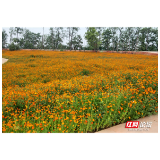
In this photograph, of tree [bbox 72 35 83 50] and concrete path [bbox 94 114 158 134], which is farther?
tree [bbox 72 35 83 50]

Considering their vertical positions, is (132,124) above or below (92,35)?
below

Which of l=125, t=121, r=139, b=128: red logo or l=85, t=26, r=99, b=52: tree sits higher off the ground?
l=85, t=26, r=99, b=52: tree

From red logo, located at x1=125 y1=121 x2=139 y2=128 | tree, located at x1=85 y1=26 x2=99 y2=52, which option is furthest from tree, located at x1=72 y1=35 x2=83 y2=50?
red logo, located at x1=125 y1=121 x2=139 y2=128

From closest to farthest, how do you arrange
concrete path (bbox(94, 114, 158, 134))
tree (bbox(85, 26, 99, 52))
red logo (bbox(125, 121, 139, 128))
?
concrete path (bbox(94, 114, 158, 134)) < red logo (bbox(125, 121, 139, 128)) < tree (bbox(85, 26, 99, 52))

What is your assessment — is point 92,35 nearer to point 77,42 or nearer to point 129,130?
point 77,42

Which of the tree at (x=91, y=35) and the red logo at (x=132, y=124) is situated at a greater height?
the tree at (x=91, y=35)

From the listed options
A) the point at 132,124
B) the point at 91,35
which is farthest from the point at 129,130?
the point at 91,35

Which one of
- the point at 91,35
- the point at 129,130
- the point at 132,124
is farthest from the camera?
the point at 91,35

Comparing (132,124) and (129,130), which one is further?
(132,124)

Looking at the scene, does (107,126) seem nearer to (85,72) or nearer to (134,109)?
(134,109)

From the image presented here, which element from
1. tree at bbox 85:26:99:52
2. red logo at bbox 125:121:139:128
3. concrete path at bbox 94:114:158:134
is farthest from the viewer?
tree at bbox 85:26:99:52

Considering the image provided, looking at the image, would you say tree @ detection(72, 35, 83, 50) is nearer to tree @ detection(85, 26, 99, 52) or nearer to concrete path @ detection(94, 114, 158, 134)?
tree @ detection(85, 26, 99, 52)

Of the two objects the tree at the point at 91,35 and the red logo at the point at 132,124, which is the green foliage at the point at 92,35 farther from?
the red logo at the point at 132,124

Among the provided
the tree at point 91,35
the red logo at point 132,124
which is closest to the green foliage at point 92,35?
the tree at point 91,35
